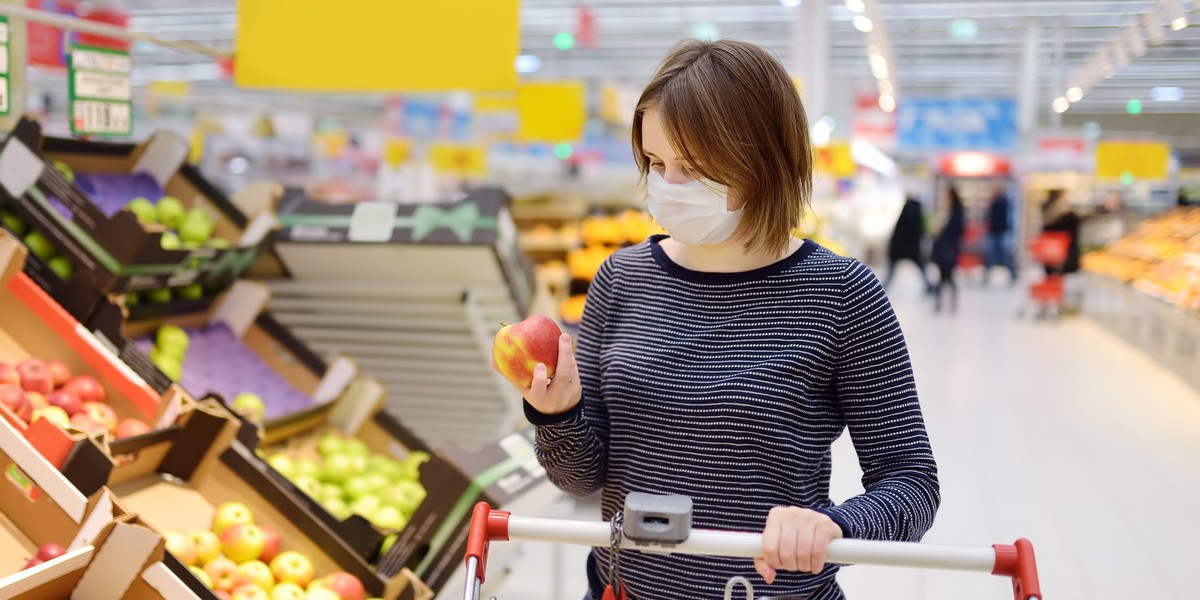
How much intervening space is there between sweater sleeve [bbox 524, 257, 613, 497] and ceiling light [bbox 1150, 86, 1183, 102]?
1219 cm

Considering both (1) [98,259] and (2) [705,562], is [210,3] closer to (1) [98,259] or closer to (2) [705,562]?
(1) [98,259]

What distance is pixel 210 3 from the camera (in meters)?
15.4

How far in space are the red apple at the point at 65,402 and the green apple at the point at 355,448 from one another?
924 millimetres

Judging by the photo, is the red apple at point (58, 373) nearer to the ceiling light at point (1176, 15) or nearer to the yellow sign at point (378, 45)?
the yellow sign at point (378, 45)

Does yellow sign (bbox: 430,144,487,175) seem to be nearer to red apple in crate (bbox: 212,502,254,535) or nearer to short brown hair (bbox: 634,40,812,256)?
red apple in crate (bbox: 212,502,254,535)

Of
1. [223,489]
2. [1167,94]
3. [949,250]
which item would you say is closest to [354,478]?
[223,489]

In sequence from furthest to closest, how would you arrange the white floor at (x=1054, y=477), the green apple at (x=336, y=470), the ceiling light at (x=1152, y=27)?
the ceiling light at (x=1152, y=27), the white floor at (x=1054, y=477), the green apple at (x=336, y=470)

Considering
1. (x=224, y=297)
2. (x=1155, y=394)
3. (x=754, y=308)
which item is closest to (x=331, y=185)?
(x=1155, y=394)

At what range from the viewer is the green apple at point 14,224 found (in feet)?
10.3

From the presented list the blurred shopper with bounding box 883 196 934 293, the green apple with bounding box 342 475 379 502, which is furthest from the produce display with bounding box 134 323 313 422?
A: the blurred shopper with bounding box 883 196 934 293

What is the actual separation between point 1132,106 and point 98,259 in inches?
762

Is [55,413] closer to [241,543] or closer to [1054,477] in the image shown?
[241,543]

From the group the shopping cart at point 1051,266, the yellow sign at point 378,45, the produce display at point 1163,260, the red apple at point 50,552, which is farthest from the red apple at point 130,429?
the shopping cart at point 1051,266

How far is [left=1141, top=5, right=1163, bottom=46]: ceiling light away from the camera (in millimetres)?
9242
